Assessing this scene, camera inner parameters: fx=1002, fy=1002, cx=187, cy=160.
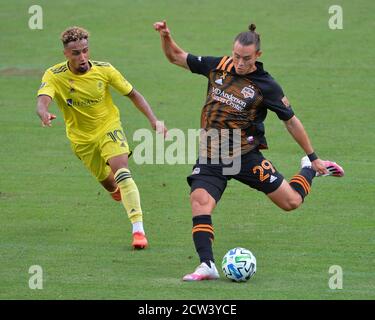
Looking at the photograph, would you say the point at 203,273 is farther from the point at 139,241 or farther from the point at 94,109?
the point at 94,109

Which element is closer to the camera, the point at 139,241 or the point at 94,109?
the point at 139,241

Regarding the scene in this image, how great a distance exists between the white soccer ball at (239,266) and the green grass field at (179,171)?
0.18m

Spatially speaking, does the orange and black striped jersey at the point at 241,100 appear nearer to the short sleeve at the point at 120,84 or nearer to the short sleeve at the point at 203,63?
the short sleeve at the point at 203,63

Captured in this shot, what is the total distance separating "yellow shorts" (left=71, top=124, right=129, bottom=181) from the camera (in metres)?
12.5

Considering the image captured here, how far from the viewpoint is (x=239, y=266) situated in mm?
10297

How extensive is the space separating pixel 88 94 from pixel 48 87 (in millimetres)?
569

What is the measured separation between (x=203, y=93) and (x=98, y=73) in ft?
33.8

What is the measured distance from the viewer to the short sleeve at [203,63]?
439 inches

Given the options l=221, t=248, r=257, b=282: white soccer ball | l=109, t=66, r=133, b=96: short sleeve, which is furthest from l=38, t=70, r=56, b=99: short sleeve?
l=221, t=248, r=257, b=282: white soccer ball

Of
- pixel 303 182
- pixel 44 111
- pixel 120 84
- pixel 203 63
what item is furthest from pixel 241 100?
pixel 44 111

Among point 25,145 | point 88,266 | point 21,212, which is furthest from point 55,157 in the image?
point 88,266

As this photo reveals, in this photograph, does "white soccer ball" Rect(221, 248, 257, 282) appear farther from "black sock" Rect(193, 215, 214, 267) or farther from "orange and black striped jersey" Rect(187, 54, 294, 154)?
"orange and black striped jersey" Rect(187, 54, 294, 154)

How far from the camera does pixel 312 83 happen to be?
76.1 ft

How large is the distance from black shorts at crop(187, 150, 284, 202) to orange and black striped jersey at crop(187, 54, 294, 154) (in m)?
0.16
